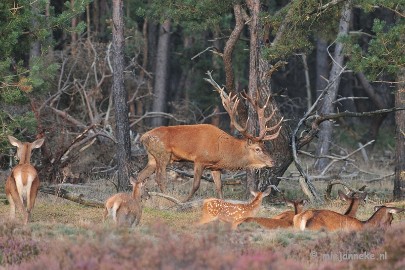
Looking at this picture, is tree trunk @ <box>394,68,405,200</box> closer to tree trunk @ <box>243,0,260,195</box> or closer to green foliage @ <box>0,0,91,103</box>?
tree trunk @ <box>243,0,260,195</box>

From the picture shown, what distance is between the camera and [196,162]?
19.1m

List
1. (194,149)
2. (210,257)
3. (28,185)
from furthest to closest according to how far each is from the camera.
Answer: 1. (194,149)
2. (28,185)
3. (210,257)

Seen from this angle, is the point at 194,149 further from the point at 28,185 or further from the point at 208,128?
the point at 28,185

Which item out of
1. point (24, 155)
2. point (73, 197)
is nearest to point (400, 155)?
point (73, 197)

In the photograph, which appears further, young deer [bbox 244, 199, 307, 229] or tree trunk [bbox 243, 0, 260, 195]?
tree trunk [bbox 243, 0, 260, 195]

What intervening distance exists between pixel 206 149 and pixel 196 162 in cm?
31

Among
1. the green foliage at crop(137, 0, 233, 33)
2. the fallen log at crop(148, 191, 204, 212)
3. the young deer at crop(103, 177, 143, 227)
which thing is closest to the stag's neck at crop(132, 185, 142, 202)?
the young deer at crop(103, 177, 143, 227)

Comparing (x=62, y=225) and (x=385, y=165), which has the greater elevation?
(x=62, y=225)

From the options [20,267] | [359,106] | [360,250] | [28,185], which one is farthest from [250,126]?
[359,106]

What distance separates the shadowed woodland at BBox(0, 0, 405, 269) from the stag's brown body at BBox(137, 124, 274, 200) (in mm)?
25

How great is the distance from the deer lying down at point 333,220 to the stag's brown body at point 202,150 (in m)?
4.66

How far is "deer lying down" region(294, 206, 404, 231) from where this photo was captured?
46.3 ft

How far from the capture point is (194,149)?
19047 mm

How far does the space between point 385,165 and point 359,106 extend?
1246 centimetres
